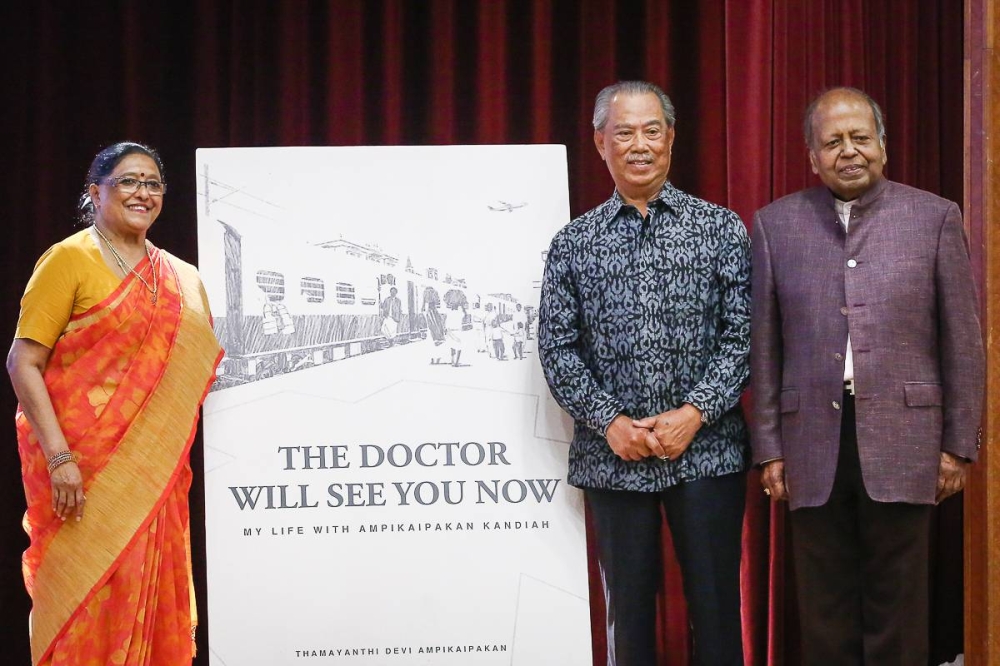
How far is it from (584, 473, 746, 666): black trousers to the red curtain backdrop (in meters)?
0.80

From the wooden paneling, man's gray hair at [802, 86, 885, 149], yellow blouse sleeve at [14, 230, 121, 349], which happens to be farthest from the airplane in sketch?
the wooden paneling

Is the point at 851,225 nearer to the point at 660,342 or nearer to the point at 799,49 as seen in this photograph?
the point at 660,342

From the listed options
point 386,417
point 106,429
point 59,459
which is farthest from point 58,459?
point 386,417

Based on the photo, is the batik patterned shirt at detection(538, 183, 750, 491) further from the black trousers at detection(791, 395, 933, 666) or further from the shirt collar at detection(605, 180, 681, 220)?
the black trousers at detection(791, 395, 933, 666)

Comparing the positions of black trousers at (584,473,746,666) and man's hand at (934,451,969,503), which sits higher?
man's hand at (934,451,969,503)

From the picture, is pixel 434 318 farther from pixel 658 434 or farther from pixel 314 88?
pixel 314 88

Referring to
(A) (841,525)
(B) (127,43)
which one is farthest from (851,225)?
(B) (127,43)

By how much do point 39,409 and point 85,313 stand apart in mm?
230

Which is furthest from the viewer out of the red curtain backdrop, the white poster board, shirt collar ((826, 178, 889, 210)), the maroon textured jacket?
the red curtain backdrop

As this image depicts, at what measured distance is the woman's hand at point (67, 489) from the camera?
7.00 ft

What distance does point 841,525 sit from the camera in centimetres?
209

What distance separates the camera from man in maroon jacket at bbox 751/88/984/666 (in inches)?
78.4

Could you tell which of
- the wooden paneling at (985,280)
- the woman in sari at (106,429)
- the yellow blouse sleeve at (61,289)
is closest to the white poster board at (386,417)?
the woman in sari at (106,429)

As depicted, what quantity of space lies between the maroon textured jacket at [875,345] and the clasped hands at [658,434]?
169mm
